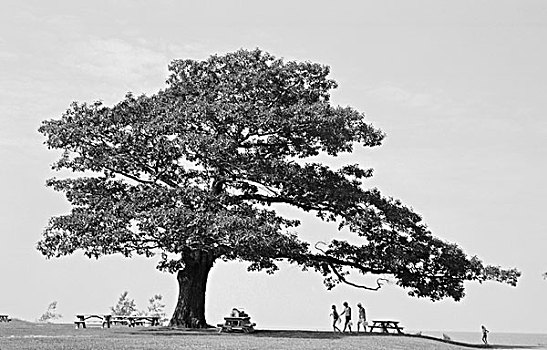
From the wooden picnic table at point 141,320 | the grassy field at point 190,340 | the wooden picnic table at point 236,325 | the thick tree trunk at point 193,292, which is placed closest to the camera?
the grassy field at point 190,340

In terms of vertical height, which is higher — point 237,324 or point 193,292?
point 193,292

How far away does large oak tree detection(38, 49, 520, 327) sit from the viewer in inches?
1619

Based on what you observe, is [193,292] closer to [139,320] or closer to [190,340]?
[139,320]

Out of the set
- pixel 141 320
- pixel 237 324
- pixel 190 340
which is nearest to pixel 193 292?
pixel 237 324

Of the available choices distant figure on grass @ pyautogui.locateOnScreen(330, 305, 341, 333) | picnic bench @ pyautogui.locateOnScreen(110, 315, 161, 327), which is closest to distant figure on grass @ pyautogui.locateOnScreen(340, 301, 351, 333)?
distant figure on grass @ pyautogui.locateOnScreen(330, 305, 341, 333)

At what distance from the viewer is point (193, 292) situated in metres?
44.6

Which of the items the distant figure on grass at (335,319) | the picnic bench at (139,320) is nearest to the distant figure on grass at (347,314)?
the distant figure on grass at (335,319)

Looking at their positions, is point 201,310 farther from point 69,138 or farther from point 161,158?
point 69,138

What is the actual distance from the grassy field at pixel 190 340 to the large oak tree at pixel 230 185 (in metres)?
3.79

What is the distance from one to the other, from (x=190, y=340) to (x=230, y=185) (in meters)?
11.6

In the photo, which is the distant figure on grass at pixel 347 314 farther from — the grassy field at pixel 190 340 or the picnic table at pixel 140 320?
the picnic table at pixel 140 320

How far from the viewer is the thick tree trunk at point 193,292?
4431 cm

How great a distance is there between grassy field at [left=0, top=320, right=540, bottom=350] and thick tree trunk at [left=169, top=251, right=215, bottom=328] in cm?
139

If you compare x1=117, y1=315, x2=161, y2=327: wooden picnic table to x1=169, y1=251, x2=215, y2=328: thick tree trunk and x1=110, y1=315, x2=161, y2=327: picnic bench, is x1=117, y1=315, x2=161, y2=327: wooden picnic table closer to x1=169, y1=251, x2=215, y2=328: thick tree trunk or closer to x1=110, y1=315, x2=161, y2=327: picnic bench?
x1=110, y1=315, x2=161, y2=327: picnic bench
